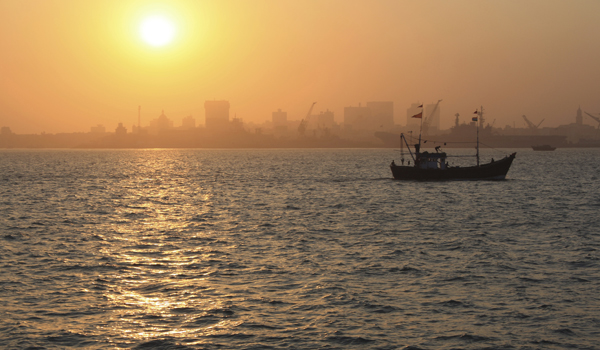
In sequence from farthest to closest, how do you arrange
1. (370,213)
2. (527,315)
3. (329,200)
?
(329,200) → (370,213) → (527,315)

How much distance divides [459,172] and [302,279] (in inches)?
2670

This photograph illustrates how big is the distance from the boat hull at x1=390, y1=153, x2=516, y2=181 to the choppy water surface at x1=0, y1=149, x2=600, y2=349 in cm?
3496

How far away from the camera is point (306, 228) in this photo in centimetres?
4384

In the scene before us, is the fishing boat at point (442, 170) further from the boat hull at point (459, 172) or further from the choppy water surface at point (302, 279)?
the choppy water surface at point (302, 279)

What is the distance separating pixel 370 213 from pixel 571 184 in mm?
54026

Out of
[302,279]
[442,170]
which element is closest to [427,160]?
[442,170]

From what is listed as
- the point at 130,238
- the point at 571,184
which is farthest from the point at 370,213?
the point at 571,184

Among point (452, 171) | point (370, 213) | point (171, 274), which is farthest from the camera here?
point (452, 171)

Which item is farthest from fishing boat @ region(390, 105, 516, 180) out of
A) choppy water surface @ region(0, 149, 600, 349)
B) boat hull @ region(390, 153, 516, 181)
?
choppy water surface @ region(0, 149, 600, 349)

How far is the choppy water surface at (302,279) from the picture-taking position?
19.1 m

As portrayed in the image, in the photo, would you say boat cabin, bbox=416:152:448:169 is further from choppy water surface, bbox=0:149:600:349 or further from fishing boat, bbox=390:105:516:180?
choppy water surface, bbox=0:149:600:349

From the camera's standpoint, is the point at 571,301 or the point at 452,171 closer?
the point at 571,301

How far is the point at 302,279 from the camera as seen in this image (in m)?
26.3

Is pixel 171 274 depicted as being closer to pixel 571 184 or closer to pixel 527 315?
pixel 527 315
